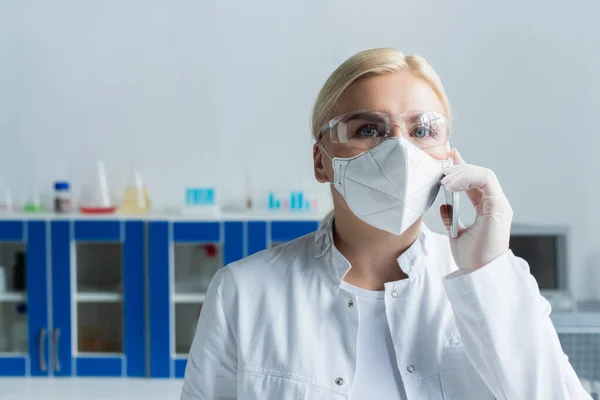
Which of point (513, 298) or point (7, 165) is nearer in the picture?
point (513, 298)

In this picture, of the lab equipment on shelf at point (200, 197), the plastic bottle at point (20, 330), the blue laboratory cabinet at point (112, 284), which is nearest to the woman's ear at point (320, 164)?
the blue laboratory cabinet at point (112, 284)

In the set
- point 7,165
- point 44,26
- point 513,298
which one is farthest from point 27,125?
point 513,298

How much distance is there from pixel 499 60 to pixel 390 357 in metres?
2.32

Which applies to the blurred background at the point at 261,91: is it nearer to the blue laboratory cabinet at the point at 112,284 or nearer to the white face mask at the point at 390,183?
the blue laboratory cabinet at the point at 112,284

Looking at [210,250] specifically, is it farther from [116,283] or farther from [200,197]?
[116,283]

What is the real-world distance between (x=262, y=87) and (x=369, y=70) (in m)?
2.11

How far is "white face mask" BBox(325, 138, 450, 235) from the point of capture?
1.14 m

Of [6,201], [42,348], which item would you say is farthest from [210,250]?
[6,201]

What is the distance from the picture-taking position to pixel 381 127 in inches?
46.2

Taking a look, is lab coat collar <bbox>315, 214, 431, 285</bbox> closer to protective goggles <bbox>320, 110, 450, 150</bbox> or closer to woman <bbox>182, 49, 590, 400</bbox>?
woman <bbox>182, 49, 590, 400</bbox>

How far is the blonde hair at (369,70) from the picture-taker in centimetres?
117

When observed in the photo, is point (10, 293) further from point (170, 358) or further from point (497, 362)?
point (497, 362)

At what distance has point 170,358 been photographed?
9.72ft

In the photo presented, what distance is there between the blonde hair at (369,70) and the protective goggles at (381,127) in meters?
0.04
